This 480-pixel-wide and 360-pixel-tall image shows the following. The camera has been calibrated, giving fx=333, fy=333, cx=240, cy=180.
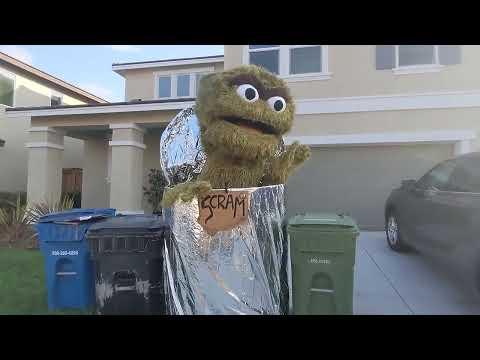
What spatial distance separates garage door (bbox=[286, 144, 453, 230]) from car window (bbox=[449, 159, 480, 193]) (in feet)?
9.77

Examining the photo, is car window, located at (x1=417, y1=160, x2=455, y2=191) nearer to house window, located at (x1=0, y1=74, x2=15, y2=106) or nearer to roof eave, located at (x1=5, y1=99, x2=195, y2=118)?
roof eave, located at (x1=5, y1=99, x2=195, y2=118)

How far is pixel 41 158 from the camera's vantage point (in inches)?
366

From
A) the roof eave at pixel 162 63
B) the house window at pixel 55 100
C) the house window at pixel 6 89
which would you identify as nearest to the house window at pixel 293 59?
the roof eave at pixel 162 63

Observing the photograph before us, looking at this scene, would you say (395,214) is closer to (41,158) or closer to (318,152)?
(318,152)

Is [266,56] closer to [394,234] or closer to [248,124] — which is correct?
[394,234]

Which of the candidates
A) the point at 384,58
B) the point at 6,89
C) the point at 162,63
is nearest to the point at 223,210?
the point at 384,58

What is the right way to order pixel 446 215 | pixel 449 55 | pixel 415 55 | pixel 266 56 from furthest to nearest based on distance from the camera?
pixel 266 56
pixel 415 55
pixel 449 55
pixel 446 215

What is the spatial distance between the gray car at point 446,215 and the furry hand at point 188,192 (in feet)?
8.68

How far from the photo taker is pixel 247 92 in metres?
3.16

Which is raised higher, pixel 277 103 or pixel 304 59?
pixel 304 59

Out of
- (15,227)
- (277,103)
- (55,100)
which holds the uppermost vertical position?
(55,100)

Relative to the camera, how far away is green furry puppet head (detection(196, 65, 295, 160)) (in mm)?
3127

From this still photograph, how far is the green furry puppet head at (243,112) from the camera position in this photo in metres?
3.13

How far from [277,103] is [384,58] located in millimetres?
4972
